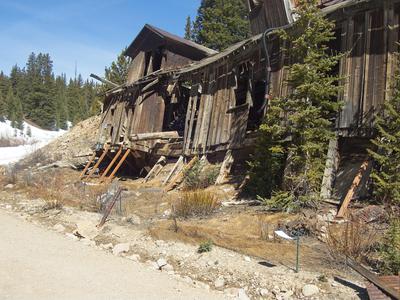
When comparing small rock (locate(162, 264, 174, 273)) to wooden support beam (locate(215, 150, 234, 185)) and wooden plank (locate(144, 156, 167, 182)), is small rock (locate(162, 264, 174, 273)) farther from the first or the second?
wooden plank (locate(144, 156, 167, 182))

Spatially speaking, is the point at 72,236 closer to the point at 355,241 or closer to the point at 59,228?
the point at 59,228

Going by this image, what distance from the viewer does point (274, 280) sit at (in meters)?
7.56

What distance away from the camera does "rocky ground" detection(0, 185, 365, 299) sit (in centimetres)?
721

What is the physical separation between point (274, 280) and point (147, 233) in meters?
3.85

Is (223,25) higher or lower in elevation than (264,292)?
higher

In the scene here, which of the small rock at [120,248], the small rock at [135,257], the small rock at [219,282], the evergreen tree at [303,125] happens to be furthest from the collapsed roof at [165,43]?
the small rock at [219,282]

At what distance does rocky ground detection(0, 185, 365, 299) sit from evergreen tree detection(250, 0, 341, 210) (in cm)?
316

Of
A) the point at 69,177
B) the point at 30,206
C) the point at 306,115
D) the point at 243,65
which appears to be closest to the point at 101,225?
the point at 30,206

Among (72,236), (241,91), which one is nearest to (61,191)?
(72,236)

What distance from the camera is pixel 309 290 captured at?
7090 mm

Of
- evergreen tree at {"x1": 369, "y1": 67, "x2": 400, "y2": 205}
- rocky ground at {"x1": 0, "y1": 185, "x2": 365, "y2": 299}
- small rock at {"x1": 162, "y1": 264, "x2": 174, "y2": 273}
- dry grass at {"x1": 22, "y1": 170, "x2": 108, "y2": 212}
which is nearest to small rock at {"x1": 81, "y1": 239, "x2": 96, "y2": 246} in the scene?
rocky ground at {"x1": 0, "y1": 185, "x2": 365, "y2": 299}

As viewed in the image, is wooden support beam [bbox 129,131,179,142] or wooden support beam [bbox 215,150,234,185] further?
wooden support beam [bbox 129,131,179,142]

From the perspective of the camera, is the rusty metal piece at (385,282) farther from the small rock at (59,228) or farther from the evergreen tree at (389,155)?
the small rock at (59,228)

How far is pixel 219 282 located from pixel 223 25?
36.3 m
